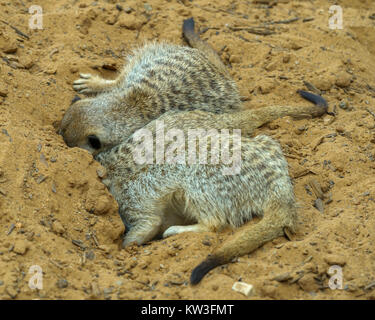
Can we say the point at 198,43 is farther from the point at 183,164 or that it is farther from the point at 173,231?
the point at 173,231

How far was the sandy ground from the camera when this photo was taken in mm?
2717

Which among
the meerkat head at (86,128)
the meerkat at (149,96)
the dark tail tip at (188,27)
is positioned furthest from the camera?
the dark tail tip at (188,27)

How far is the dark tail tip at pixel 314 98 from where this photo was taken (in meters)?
4.33

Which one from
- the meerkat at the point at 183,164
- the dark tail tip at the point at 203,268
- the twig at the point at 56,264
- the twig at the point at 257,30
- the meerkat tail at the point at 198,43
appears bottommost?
the dark tail tip at the point at 203,268

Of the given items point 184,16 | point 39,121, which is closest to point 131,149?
point 39,121

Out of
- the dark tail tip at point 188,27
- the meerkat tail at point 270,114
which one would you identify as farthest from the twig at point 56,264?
the dark tail tip at point 188,27


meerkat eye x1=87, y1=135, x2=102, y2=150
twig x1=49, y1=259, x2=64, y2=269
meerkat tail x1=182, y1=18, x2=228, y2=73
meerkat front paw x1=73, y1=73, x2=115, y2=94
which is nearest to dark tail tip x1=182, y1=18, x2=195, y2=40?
meerkat tail x1=182, y1=18, x2=228, y2=73

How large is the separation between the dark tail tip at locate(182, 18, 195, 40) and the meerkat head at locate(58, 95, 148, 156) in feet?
4.10

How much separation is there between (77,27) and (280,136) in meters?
2.20

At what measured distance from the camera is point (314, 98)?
439cm

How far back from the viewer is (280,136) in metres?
4.11

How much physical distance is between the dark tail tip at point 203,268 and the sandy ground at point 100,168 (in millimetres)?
43

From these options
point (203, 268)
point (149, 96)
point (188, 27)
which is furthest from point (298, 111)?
point (203, 268)

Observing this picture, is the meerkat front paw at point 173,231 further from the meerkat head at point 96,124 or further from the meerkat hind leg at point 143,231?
the meerkat head at point 96,124
